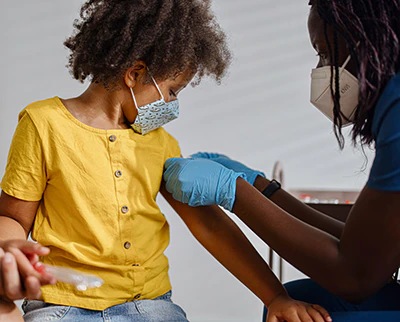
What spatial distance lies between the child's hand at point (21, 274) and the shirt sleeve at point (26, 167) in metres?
0.33

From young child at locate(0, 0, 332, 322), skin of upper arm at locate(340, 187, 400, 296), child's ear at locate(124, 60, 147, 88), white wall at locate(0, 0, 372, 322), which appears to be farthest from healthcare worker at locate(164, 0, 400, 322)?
white wall at locate(0, 0, 372, 322)

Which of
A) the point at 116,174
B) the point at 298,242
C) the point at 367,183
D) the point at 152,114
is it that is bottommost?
the point at 298,242

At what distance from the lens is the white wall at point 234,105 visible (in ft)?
8.75

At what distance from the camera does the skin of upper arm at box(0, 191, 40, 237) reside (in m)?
1.21

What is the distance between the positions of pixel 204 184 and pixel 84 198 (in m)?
0.32

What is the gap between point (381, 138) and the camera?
39.6 inches

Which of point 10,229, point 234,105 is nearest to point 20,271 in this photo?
point 10,229

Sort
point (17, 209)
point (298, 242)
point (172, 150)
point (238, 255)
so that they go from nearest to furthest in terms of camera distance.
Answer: point (298, 242) → point (17, 209) → point (238, 255) → point (172, 150)

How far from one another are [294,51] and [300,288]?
1830mm

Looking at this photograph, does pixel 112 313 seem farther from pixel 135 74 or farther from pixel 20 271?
pixel 135 74

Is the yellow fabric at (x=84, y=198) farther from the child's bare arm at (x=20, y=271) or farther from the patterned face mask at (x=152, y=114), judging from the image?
the child's bare arm at (x=20, y=271)

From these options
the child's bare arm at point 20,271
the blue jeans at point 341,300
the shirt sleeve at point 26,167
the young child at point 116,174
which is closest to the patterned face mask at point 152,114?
the young child at point 116,174

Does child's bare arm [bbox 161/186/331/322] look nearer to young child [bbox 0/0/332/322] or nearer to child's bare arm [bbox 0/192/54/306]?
young child [bbox 0/0/332/322]

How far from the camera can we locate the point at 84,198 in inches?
49.4
